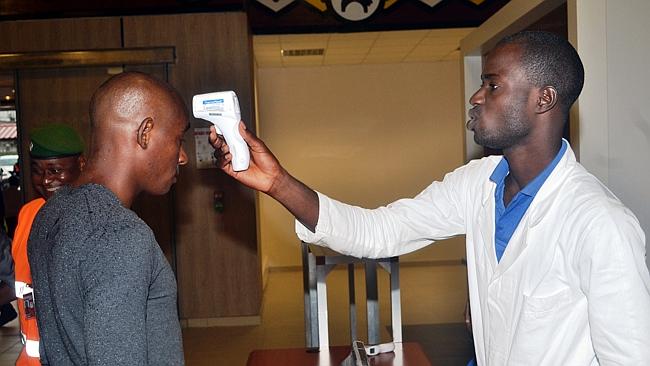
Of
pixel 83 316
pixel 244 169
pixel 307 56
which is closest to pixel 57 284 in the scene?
pixel 83 316

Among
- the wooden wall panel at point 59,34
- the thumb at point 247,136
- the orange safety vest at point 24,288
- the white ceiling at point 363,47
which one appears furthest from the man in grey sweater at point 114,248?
the white ceiling at point 363,47

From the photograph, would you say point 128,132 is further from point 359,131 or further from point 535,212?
point 359,131

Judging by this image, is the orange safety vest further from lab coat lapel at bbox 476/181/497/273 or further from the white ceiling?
the white ceiling

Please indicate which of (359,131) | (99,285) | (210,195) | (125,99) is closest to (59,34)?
(210,195)

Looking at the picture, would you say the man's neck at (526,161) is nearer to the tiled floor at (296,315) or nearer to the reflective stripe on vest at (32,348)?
the reflective stripe on vest at (32,348)

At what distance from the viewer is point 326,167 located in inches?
351

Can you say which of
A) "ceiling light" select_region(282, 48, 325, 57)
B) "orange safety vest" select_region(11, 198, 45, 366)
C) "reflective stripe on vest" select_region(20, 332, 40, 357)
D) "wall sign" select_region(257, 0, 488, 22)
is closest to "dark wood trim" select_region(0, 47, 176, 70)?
"wall sign" select_region(257, 0, 488, 22)

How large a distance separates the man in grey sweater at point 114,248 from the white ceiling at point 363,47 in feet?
18.6

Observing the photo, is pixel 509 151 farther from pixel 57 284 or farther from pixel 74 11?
pixel 74 11

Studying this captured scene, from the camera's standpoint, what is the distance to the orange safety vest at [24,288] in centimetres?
202

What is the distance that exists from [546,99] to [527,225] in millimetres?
338

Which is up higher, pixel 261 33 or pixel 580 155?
pixel 261 33

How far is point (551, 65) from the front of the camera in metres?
1.66

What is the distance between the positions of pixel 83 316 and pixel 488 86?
3.82ft
